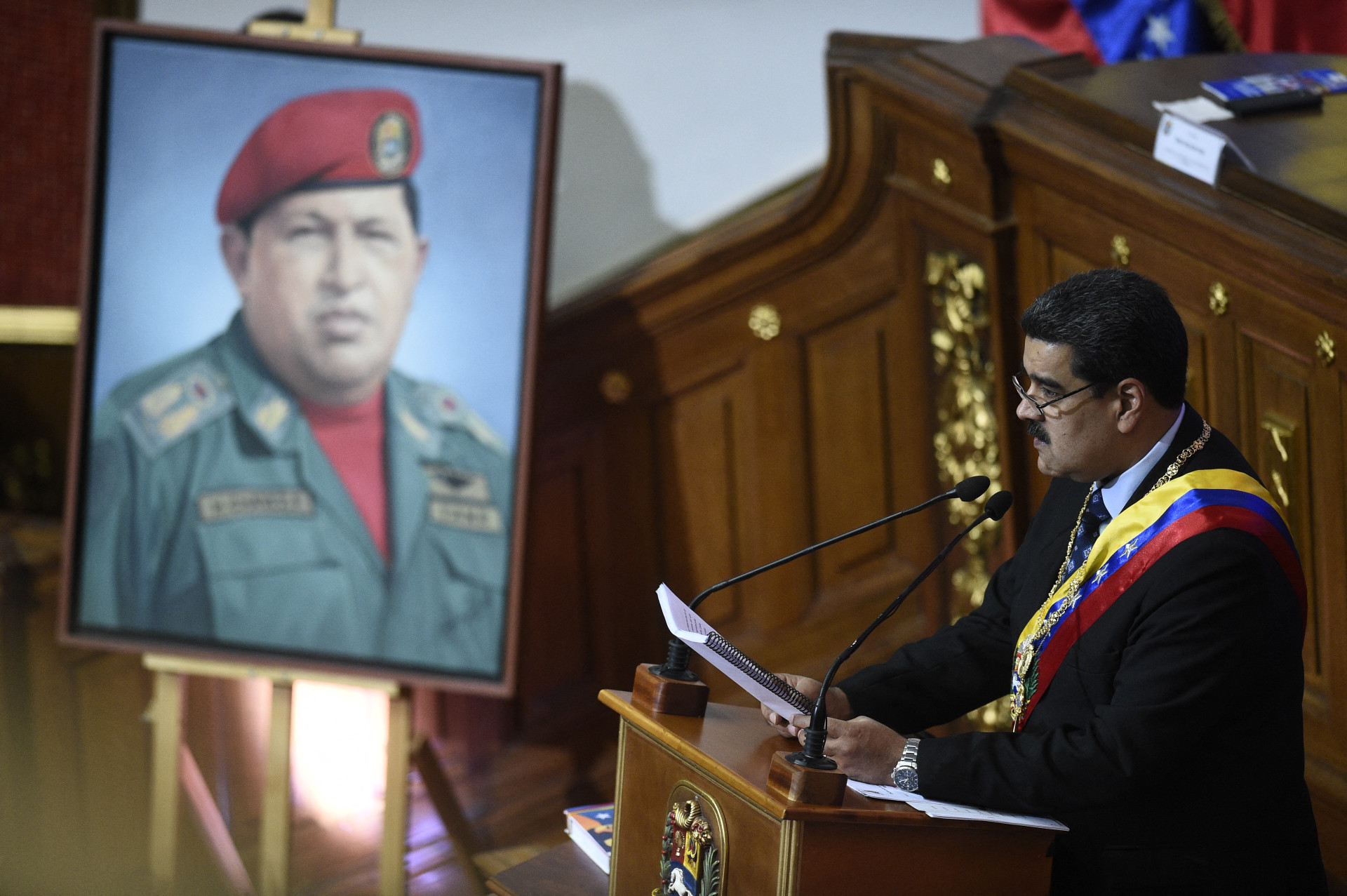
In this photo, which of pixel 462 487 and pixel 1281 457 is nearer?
pixel 1281 457

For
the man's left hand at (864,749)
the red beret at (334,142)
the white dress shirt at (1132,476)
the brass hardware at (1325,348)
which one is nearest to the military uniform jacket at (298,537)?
the red beret at (334,142)

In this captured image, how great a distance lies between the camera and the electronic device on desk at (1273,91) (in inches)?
99.8

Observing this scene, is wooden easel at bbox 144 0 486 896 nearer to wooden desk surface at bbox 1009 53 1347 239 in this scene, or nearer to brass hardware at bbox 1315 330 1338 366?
wooden desk surface at bbox 1009 53 1347 239

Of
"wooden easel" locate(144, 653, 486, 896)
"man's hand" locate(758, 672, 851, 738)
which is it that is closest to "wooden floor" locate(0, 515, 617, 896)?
A: "wooden easel" locate(144, 653, 486, 896)

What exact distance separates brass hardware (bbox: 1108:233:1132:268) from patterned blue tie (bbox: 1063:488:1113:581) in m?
0.78

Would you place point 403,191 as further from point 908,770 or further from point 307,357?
point 908,770

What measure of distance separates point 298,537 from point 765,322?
3.79 ft

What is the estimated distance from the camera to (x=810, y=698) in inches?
76.9

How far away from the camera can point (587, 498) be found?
354 centimetres

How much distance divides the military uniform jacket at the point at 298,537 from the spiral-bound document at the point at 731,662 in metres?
1.32

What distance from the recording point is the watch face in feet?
5.77

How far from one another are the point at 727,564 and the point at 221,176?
1.44m

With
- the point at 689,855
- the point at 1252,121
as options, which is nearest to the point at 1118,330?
A: the point at 689,855

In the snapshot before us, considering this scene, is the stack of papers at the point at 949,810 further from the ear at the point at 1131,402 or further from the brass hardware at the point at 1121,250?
the brass hardware at the point at 1121,250
